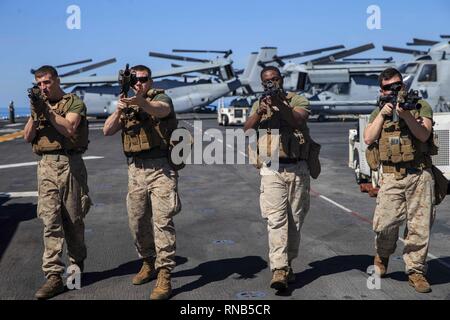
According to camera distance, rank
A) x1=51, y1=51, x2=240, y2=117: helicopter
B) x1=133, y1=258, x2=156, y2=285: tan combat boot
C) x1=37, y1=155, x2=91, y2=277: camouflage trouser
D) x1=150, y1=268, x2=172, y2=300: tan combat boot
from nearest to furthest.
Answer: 1. x1=150, y1=268, x2=172, y2=300: tan combat boot
2. x1=37, y1=155, x2=91, y2=277: camouflage trouser
3. x1=133, y1=258, x2=156, y2=285: tan combat boot
4. x1=51, y1=51, x2=240, y2=117: helicopter

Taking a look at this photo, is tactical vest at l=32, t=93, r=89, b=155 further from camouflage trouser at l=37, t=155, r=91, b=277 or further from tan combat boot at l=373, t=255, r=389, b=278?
tan combat boot at l=373, t=255, r=389, b=278

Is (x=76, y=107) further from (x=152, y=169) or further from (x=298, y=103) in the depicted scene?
(x=298, y=103)

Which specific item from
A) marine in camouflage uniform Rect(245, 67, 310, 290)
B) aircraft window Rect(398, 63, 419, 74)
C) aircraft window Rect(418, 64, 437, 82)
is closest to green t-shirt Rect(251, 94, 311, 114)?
marine in camouflage uniform Rect(245, 67, 310, 290)

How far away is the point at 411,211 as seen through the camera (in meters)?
5.24

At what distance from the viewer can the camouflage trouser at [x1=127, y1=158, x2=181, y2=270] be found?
5.27 meters

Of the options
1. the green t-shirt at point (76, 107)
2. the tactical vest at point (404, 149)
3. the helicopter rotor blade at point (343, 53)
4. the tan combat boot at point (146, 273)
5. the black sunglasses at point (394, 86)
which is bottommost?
the tan combat boot at point (146, 273)

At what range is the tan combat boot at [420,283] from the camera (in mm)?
5137

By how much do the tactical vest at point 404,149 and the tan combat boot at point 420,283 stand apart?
91cm

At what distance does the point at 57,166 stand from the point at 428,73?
65.5ft

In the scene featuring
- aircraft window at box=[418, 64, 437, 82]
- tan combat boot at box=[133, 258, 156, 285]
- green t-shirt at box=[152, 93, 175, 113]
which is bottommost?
tan combat boot at box=[133, 258, 156, 285]

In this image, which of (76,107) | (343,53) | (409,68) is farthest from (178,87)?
(76,107)

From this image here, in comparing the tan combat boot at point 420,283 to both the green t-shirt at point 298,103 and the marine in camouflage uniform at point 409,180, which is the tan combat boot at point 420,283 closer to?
the marine in camouflage uniform at point 409,180

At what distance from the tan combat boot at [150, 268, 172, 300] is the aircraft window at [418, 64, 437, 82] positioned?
776 inches

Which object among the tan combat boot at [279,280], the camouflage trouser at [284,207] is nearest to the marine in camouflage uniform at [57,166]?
the camouflage trouser at [284,207]
